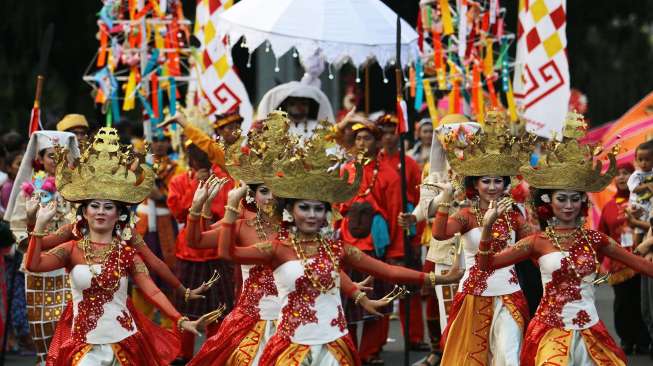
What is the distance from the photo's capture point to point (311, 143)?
25.8 feet

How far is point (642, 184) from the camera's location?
1160 cm

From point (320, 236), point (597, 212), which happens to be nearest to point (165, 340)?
point (320, 236)

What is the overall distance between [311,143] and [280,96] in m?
3.62

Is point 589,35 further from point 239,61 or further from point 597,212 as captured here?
point 597,212

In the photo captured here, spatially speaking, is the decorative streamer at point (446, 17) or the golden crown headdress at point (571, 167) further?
the decorative streamer at point (446, 17)

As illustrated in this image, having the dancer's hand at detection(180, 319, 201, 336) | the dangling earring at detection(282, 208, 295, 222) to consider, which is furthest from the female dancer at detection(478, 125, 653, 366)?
the dancer's hand at detection(180, 319, 201, 336)

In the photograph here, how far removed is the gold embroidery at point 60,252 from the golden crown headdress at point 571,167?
2.69 m

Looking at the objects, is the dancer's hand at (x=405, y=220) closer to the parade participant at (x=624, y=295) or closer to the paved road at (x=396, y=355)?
the paved road at (x=396, y=355)

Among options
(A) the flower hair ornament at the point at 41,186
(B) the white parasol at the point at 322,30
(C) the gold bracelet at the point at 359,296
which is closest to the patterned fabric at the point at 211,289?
(A) the flower hair ornament at the point at 41,186

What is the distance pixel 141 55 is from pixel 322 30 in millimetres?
3150

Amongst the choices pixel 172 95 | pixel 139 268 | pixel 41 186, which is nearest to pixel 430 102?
pixel 172 95

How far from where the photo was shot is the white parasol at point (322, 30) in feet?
39.0

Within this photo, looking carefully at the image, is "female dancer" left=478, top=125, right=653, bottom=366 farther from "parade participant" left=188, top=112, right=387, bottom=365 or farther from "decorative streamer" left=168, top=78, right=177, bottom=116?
"decorative streamer" left=168, top=78, right=177, bottom=116

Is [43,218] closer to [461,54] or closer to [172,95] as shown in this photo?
[172,95]
